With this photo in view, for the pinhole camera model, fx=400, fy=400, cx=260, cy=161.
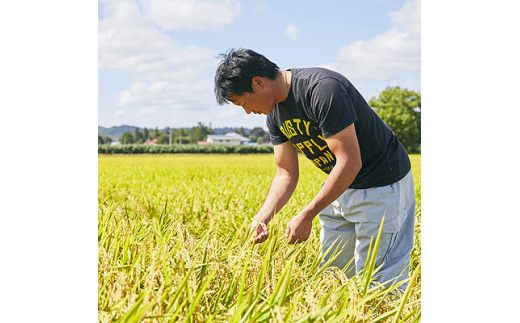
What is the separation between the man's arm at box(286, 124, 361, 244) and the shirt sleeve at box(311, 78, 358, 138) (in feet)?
0.10

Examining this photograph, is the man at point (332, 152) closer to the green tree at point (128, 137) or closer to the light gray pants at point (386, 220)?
the light gray pants at point (386, 220)

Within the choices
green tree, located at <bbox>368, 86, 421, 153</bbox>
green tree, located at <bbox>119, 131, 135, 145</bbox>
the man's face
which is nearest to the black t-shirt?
the man's face

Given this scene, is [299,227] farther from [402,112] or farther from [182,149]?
[182,149]

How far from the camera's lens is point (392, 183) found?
77.8 inches

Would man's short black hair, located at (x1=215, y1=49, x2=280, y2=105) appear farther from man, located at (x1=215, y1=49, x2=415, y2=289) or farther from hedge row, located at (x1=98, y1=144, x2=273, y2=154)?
hedge row, located at (x1=98, y1=144, x2=273, y2=154)

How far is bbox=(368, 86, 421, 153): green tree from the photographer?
307 centimetres

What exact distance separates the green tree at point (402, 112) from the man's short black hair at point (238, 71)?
5.29 ft

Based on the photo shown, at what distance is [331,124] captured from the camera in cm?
156

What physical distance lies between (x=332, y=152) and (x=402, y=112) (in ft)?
6.42
